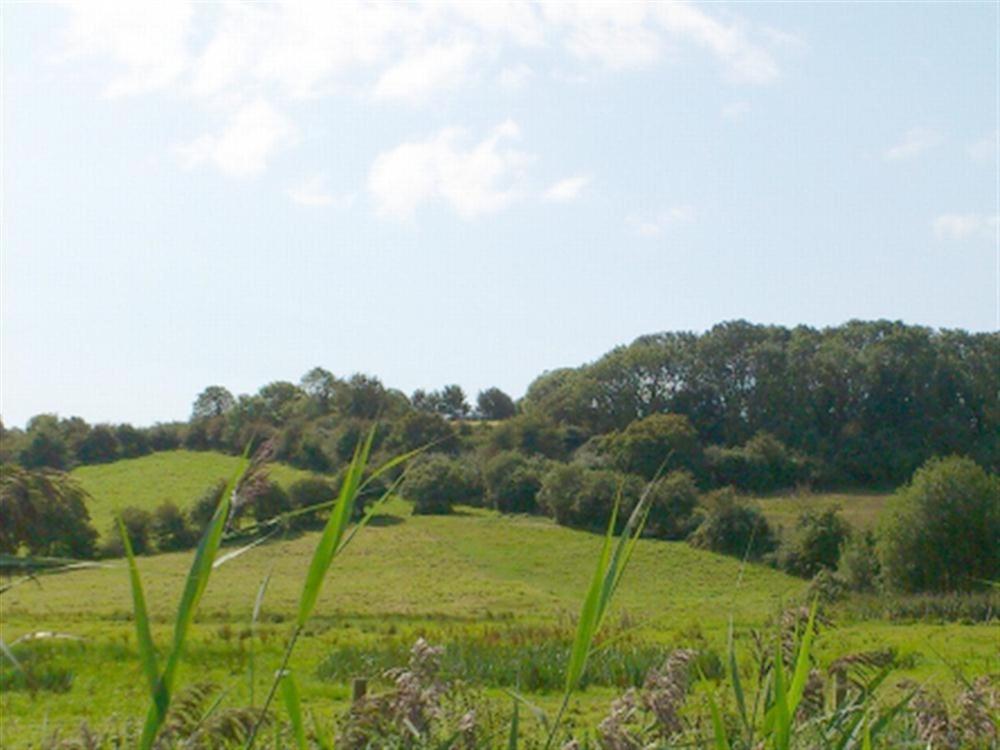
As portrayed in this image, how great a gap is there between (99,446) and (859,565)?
1375 inches

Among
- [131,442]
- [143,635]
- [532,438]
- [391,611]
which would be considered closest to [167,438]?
[131,442]

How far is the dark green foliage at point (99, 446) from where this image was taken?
56.4m

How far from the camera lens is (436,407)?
8481 centimetres

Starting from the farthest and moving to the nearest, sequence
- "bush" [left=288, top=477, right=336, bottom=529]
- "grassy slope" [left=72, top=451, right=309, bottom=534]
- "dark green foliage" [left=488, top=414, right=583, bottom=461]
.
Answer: "dark green foliage" [left=488, top=414, right=583, bottom=461] → "grassy slope" [left=72, top=451, right=309, bottom=534] → "bush" [left=288, top=477, right=336, bottom=529]

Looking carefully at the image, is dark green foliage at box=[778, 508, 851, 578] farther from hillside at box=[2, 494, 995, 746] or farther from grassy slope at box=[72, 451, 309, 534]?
grassy slope at box=[72, 451, 309, 534]

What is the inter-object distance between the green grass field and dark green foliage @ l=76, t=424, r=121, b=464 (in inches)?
34.8

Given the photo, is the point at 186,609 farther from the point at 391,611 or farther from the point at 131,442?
the point at 131,442

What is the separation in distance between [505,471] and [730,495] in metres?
15.3

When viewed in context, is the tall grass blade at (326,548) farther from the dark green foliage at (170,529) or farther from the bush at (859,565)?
the bush at (859,565)

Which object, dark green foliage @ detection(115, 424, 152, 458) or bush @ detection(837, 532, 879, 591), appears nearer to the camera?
bush @ detection(837, 532, 879, 591)

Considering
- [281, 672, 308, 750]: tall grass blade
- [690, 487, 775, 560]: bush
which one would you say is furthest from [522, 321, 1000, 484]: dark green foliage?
[281, 672, 308, 750]: tall grass blade

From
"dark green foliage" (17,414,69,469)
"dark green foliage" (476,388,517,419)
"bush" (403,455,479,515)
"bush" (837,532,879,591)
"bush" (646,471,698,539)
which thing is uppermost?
"dark green foliage" (476,388,517,419)

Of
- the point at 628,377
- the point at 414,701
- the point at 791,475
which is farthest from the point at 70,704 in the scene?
the point at 628,377

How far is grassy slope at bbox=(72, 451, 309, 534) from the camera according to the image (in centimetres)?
5294
